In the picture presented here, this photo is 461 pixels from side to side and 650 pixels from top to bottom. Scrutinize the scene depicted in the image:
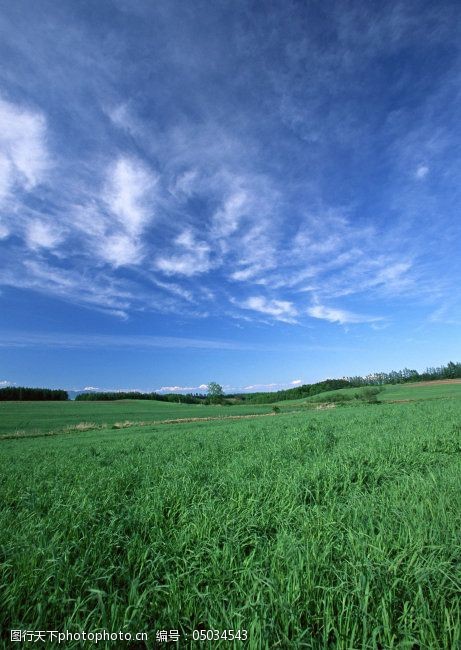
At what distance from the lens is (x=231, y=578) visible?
3436 mm

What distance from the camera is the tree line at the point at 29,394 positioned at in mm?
122438

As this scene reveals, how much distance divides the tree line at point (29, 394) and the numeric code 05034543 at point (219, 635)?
144145mm

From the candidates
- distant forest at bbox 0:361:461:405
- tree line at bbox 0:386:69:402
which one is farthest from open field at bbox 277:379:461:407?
tree line at bbox 0:386:69:402

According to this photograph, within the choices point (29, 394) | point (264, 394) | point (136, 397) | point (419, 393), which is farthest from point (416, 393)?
point (29, 394)

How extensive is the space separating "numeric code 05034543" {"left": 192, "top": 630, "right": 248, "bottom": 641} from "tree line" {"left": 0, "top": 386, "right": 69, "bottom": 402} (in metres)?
144

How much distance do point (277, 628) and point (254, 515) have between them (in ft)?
7.32

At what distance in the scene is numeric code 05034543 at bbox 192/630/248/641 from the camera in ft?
8.52

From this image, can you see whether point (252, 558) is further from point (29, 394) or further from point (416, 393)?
point (29, 394)

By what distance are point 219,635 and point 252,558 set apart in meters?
1.19

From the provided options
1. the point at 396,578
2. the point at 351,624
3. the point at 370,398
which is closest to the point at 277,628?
the point at 351,624

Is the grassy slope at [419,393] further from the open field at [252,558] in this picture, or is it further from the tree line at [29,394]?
the tree line at [29,394]

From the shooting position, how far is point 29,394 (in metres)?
128

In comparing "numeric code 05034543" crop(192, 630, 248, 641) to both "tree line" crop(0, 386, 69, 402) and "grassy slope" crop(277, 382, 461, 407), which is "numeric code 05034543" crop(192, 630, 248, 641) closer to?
"grassy slope" crop(277, 382, 461, 407)

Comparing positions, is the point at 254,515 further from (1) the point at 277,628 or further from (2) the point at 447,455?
(2) the point at 447,455
